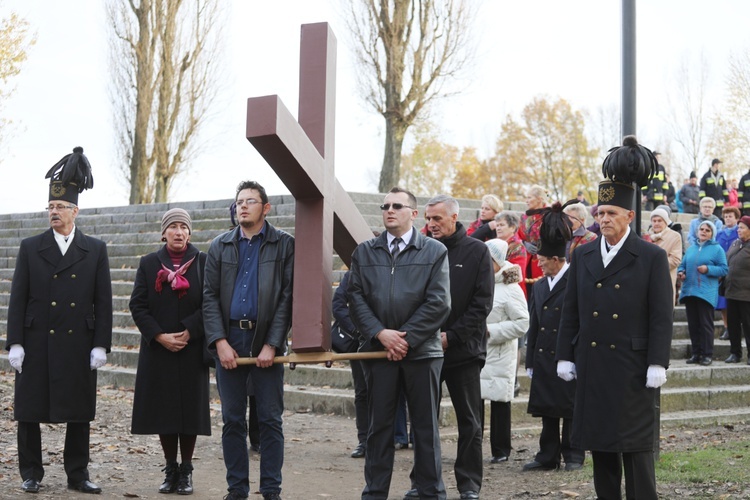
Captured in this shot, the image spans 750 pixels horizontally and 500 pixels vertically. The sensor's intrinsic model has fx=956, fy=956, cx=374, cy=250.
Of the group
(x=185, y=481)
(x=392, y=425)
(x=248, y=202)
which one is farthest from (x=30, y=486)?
(x=392, y=425)

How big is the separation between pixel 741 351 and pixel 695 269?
4.28 feet

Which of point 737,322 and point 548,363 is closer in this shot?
point 548,363

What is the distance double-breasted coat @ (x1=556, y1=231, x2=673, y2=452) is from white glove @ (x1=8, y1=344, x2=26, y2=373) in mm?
4057

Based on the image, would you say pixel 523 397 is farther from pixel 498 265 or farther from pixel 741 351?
pixel 741 351

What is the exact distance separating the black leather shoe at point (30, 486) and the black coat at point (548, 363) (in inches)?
156

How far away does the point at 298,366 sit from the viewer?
1214 centimetres

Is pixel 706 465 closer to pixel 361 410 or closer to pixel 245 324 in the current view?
pixel 361 410

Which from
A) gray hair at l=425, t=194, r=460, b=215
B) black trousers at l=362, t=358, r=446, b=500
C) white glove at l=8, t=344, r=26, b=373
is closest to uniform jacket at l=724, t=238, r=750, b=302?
gray hair at l=425, t=194, r=460, b=215

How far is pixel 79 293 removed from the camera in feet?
23.9

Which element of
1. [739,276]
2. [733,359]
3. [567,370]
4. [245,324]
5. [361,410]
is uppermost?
[739,276]

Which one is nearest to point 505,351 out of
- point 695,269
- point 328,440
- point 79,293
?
point 328,440

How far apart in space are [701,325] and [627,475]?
7.58m

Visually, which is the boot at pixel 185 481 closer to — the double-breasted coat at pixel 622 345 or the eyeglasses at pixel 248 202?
the eyeglasses at pixel 248 202

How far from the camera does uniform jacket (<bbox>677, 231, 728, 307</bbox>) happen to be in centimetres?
1305
